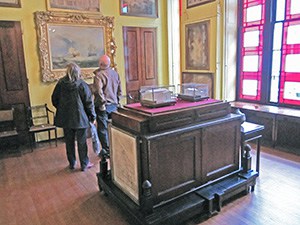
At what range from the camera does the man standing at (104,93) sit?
149 inches

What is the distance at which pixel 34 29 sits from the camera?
15.1 feet

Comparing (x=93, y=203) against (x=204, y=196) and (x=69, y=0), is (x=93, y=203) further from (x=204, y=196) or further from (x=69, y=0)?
(x=69, y=0)

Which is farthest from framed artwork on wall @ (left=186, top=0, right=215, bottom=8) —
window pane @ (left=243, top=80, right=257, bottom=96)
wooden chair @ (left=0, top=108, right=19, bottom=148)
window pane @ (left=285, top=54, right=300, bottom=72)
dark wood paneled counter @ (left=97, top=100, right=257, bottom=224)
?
wooden chair @ (left=0, top=108, right=19, bottom=148)

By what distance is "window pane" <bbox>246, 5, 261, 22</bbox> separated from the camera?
15.3 feet

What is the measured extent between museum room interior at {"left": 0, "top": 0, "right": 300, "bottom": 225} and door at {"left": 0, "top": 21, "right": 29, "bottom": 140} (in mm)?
17

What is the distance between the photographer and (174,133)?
232 centimetres

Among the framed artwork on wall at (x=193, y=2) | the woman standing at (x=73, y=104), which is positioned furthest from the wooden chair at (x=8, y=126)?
the framed artwork on wall at (x=193, y=2)

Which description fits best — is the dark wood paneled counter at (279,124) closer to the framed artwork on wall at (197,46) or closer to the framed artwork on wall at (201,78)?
the framed artwork on wall at (201,78)

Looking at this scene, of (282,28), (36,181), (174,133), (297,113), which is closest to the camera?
(174,133)

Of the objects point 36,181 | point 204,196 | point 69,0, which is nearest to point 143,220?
point 204,196

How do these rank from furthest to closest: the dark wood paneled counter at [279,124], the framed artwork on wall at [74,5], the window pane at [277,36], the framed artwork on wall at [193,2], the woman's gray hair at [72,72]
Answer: the framed artwork on wall at [193,2] → the framed artwork on wall at [74,5] → the window pane at [277,36] → the dark wood paneled counter at [279,124] → the woman's gray hair at [72,72]

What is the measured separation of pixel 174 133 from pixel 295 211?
140 centimetres

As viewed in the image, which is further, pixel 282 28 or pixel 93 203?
pixel 282 28

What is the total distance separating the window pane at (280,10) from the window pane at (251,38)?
43 centimetres
